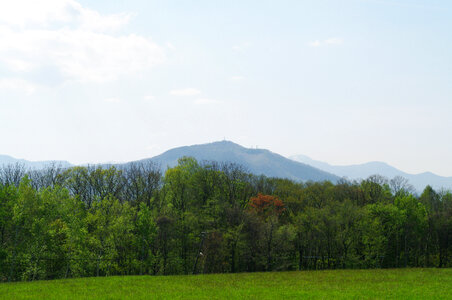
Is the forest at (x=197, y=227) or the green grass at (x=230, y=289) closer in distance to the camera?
the green grass at (x=230, y=289)

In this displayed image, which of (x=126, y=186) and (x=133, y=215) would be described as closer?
(x=133, y=215)

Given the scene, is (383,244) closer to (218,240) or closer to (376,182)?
(376,182)

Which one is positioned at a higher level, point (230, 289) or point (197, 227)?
point (197, 227)

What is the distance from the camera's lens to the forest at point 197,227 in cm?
5041

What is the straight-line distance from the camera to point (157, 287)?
1543 inches

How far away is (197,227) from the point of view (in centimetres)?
6600

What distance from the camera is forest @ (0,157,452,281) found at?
165ft

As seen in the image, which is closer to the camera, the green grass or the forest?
the green grass

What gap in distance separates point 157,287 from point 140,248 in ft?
76.7

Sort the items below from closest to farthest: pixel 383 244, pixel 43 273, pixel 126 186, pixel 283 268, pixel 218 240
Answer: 1. pixel 43 273
2. pixel 218 240
3. pixel 283 268
4. pixel 383 244
5. pixel 126 186

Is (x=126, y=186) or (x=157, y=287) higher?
(x=126, y=186)

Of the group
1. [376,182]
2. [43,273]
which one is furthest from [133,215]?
[376,182]

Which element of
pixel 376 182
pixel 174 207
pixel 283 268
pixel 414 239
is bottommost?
pixel 283 268

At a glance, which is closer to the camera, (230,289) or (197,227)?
(230,289)
